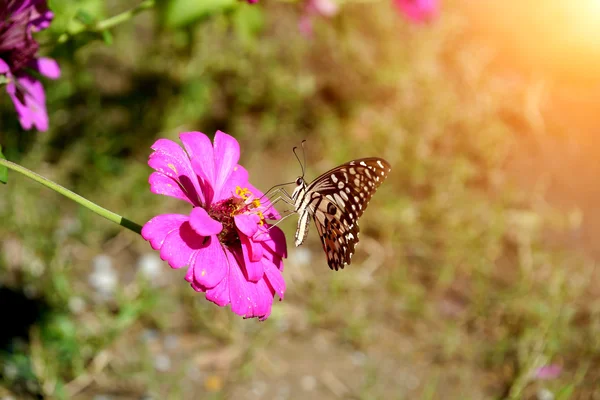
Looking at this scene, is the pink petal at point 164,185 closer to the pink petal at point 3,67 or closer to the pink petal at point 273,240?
the pink petal at point 273,240

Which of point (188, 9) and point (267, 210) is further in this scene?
point (188, 9)

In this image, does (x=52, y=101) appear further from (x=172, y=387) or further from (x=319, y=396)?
(x=319, y=396)

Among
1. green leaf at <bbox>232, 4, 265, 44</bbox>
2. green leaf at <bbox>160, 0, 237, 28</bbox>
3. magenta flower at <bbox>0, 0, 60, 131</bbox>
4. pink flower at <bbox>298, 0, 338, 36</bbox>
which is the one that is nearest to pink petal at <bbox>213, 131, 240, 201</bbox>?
magenta flower at <bbox>0, 0, 60, 131</bbox>

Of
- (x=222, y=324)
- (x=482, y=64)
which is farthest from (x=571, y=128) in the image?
(x=222, y=324)

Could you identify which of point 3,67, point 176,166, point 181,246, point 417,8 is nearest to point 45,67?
point 3,67

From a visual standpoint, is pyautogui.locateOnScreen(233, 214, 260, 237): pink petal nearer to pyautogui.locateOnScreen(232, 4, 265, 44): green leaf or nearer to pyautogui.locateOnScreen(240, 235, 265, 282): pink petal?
pyautogui.locateOnScreen(240, 235, 265, 282): pink petal

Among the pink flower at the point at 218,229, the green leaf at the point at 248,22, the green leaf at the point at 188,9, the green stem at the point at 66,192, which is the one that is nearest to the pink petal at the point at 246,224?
the pink flower at the point at 218,229

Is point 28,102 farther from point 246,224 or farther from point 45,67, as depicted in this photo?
point 246,224

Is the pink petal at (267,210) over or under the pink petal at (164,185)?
over
